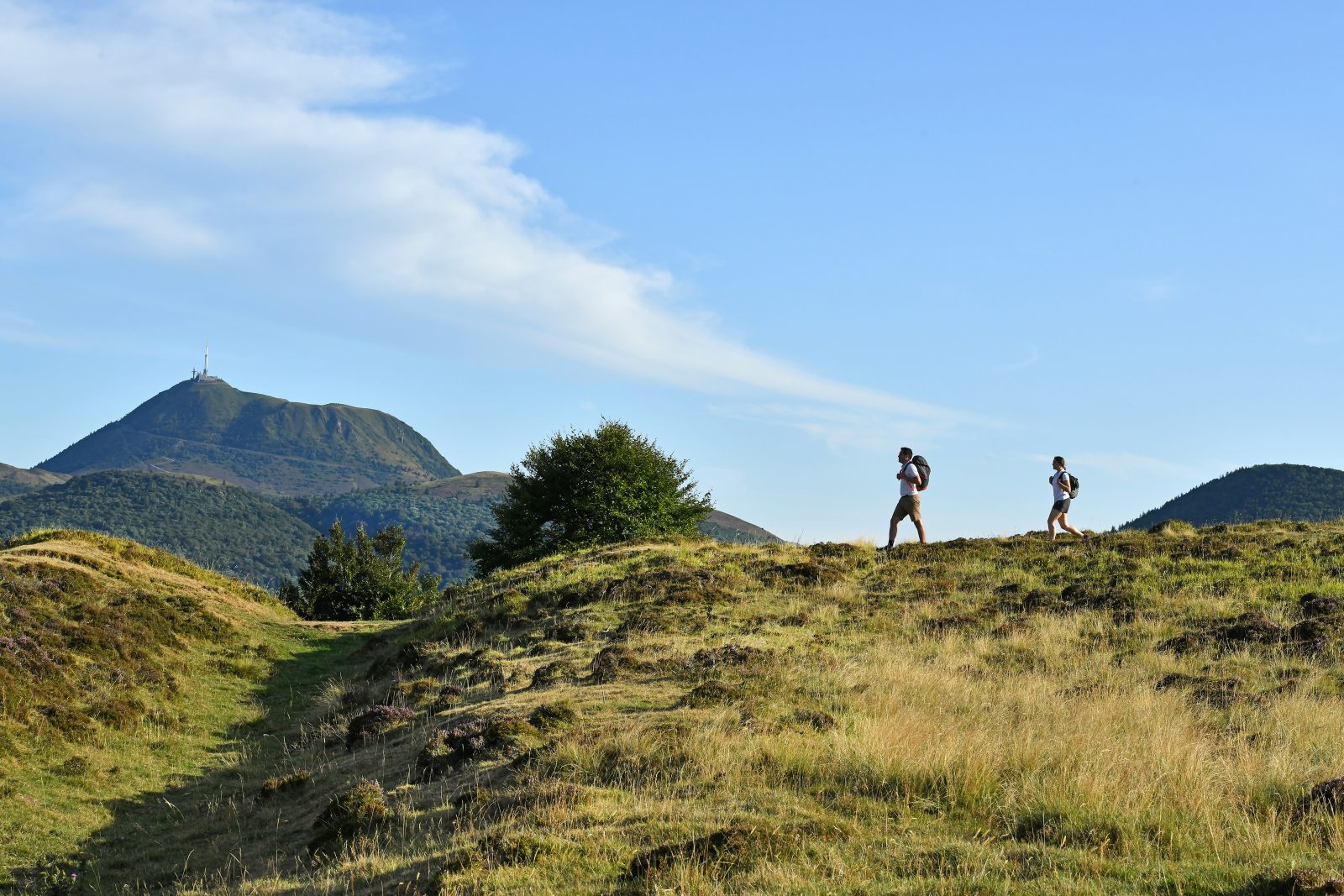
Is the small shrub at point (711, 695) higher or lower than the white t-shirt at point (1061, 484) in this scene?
lower

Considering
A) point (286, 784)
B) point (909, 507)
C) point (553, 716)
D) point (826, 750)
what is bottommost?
point (286, 784)

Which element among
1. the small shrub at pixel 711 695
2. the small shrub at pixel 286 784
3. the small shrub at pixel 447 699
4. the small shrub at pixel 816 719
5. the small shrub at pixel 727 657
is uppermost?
the small shrub at pixel 727 657

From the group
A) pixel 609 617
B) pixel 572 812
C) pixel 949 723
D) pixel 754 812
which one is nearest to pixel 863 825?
Result: pixel 754 812

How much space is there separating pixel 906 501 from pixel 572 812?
758 inches

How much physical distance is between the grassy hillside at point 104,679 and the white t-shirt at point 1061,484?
2101cm

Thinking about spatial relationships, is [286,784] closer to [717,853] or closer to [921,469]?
[717,853]

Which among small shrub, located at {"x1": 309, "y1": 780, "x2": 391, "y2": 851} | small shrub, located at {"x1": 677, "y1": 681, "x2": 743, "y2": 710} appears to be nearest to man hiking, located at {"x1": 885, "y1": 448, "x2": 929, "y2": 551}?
small shrub, located at {"x1": 677, "y1": 681, "x2": 743, "y2": 710}

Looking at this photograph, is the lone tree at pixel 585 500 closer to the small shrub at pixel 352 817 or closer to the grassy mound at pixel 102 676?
the grassy mound at pixel 102 676

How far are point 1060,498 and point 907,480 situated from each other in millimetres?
4664

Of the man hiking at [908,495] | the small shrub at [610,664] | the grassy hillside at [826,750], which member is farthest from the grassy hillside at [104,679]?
the man hiking at [908,495]

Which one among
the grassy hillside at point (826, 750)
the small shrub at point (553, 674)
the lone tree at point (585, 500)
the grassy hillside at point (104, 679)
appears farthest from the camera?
the lone tree at point (585, 500)

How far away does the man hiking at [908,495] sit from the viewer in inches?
1064

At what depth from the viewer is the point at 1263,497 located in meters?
112

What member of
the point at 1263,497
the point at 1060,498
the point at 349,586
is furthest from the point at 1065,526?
the point at 1263,497
